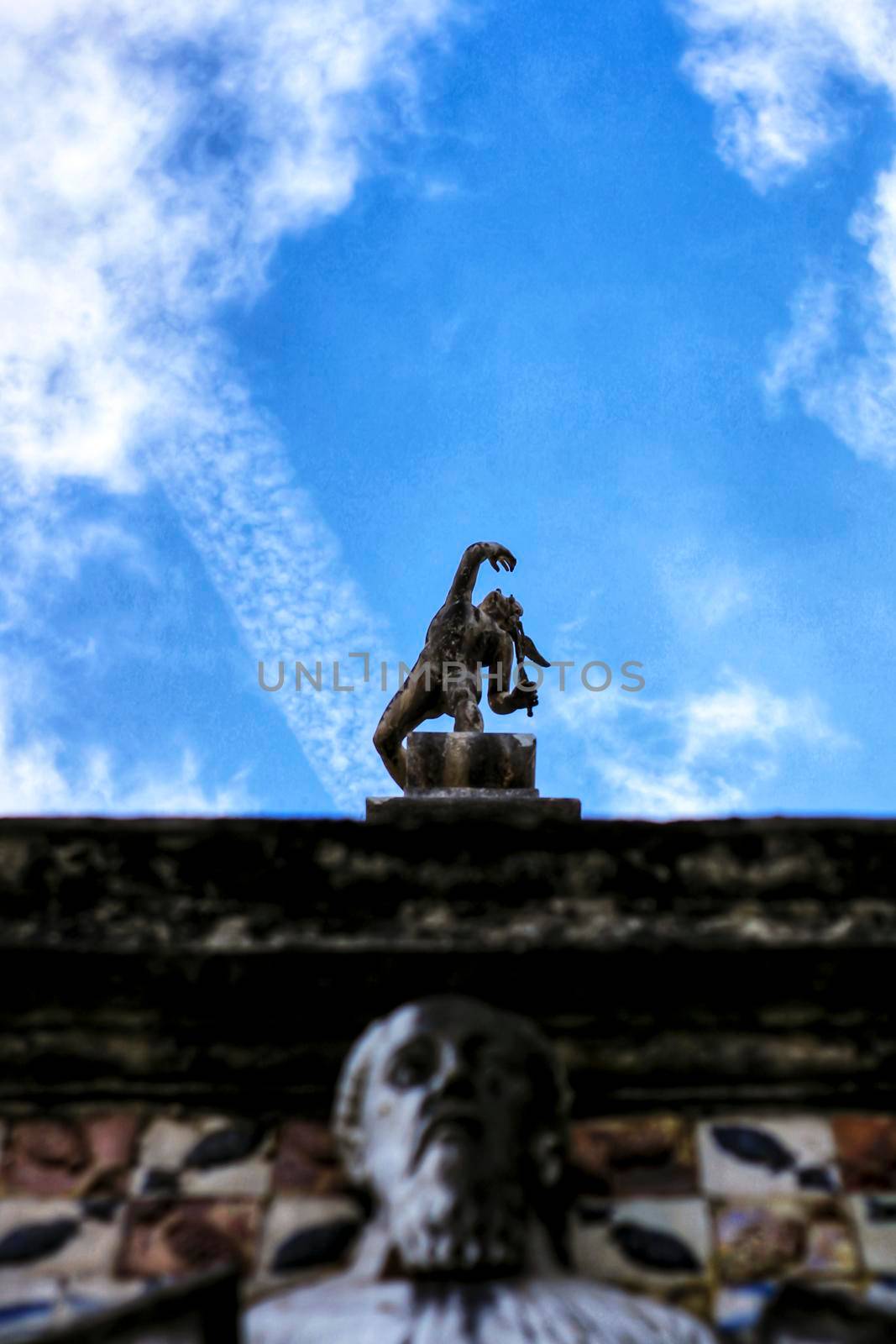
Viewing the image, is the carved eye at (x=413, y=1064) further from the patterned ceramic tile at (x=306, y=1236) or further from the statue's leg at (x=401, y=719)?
the statue's leg at (x=401, y=719)

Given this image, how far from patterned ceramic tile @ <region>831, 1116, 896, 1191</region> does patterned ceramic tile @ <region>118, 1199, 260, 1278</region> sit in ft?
3.56

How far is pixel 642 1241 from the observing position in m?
3.01

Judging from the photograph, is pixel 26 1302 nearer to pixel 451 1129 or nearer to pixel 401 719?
pixel 451 1129

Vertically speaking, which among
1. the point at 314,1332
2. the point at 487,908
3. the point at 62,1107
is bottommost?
the point at 314,1332

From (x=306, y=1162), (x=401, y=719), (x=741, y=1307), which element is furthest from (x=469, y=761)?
(x=741, y=1307)

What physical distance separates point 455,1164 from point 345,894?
69 centimetres

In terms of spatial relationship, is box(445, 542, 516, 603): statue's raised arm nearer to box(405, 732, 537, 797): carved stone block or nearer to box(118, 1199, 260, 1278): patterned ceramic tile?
box(405, 732, 537, 797): carved stone block

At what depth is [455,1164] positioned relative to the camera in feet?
9.23

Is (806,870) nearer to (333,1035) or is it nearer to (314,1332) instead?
(333,1035)

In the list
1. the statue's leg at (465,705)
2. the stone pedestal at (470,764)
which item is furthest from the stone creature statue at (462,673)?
the stone pedestal at (470,764)

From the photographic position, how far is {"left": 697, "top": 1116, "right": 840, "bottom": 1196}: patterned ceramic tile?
3092 mm

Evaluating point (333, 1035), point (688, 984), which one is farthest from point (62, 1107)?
point (688, 984)

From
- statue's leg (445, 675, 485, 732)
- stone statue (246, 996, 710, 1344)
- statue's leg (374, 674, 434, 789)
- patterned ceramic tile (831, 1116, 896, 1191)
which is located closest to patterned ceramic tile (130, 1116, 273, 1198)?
stone statue (246, 996, 710, 1344)

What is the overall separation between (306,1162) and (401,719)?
4600mm
